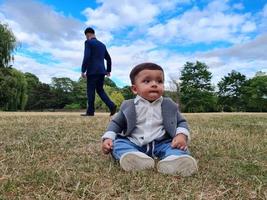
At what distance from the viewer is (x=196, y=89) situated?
2643 inches

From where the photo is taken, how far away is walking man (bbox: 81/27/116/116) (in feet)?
31.8

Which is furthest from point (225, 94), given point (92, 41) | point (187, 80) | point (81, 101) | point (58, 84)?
point (92, 41)

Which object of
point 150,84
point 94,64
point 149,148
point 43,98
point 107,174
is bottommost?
point 107,174

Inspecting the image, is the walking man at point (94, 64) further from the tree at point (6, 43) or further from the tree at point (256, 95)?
the tree at point (256, 95)

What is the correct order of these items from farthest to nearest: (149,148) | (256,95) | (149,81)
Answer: (256,95), (149,81), (149,148)

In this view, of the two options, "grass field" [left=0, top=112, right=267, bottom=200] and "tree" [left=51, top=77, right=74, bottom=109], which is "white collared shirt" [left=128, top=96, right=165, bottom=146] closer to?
"grass field" [left=0, top=112, right=267, bottom=200]

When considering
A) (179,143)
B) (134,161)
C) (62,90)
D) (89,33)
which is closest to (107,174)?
(134,161)

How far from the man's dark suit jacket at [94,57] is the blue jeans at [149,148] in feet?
19.8

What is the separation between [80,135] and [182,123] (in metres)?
1.84

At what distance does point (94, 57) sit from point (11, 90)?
27689 millimetres

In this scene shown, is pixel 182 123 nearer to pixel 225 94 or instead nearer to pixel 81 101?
pixel 225 94

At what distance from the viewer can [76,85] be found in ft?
290

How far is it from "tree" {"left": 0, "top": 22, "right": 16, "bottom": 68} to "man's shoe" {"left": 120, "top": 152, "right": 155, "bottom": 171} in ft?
111

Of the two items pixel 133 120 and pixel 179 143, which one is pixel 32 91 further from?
pixel 179 143
